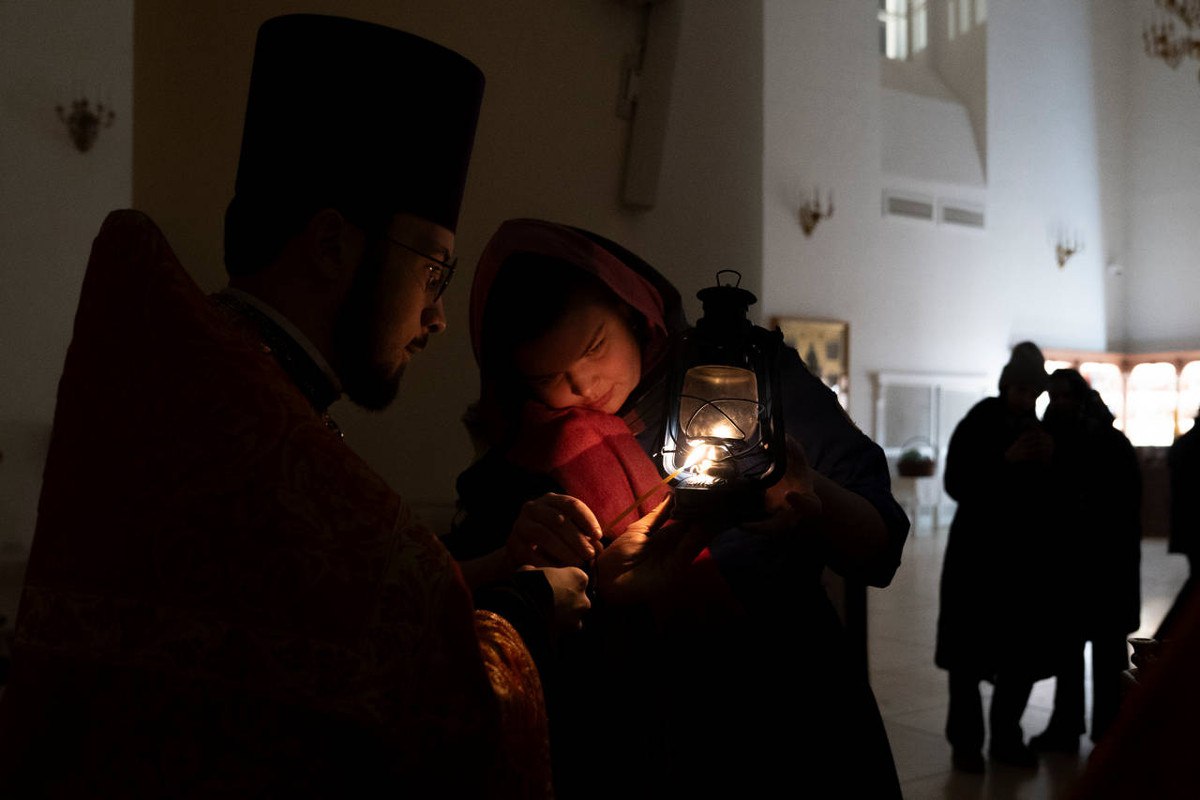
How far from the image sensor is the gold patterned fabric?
1.02m

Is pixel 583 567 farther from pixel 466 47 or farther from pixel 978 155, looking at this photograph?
pixel 978 155

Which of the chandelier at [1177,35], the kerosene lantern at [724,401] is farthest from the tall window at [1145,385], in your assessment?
the kerosene lantern at [724,401]

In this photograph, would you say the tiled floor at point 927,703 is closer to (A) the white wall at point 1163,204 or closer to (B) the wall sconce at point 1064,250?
Result: (B) the wall sconce at point 1064,250

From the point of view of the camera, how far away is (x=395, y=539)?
3.57 feet

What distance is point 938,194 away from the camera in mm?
15836

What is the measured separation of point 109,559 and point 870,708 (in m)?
1.23

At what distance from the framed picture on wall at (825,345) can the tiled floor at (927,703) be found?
4249mm

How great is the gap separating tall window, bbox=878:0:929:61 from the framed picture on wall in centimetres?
537

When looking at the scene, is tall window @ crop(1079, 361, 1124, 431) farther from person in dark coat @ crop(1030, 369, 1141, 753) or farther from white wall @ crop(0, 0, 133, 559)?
white wall @ crop(0, 0, 133, 559)

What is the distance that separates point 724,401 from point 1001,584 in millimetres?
3423

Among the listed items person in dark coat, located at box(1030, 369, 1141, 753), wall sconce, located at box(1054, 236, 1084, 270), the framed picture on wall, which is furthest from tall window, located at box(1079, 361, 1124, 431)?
person in dark coat, located at box(1030, 369, 1141, 753)

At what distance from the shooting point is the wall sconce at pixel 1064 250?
17031 millimetres

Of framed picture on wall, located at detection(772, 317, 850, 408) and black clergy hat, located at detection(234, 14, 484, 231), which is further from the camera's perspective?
framed picture on wall, located at detection(772, 317, 850, 408)

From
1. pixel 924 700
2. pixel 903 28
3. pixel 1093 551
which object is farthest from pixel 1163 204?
pixel 1093 551
